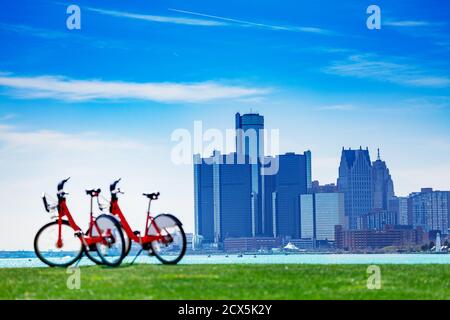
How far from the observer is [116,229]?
2003 cm

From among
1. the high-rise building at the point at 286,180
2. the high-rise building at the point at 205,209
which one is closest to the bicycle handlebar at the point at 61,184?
the high-rise building at the point at 205,209

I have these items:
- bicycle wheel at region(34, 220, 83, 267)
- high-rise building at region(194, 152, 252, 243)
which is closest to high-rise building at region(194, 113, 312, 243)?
high-rise building at region(194, 152, 252, 243)

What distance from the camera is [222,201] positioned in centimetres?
13075

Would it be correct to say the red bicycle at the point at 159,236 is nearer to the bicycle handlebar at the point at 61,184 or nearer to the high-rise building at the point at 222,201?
the bicycle handlebar at the point at 61,184

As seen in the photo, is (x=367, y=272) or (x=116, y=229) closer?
(x=367, y=272)

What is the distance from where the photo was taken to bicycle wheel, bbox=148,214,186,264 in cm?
2003

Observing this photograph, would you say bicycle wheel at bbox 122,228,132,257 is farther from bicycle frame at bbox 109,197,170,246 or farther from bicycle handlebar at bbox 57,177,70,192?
bicycle handlebar at bbox 57,177,70,192

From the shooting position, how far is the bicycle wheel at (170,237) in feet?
65.7
